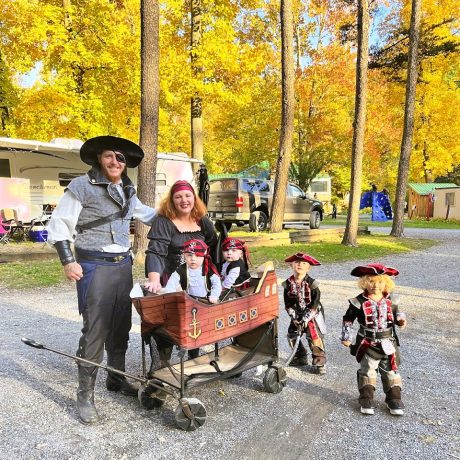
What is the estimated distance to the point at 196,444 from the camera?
3053mm

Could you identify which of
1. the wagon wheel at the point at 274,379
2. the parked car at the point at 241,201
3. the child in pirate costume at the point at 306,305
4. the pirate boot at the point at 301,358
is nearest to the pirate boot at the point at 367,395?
the wagon wheel at the point at 274,379

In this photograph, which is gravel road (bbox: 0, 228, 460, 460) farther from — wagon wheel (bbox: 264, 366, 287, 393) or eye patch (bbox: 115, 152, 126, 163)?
eye patch (bbox: 115, 152, 126, 163)

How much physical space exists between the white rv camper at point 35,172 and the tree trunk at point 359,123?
806 cm

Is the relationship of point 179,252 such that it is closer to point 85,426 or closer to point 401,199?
point 85,426

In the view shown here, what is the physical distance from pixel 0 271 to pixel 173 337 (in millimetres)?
7481

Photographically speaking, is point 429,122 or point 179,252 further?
point 429,122

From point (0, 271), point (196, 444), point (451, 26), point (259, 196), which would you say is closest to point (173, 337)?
point (196, 444)

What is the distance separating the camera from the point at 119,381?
3.93 meters

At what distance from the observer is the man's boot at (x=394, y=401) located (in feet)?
11.3

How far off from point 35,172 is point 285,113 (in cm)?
797

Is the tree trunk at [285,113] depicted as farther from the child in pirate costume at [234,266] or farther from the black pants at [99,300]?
the black pants at [99,300]

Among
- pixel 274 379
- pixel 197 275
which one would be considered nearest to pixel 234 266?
pixel 197 275

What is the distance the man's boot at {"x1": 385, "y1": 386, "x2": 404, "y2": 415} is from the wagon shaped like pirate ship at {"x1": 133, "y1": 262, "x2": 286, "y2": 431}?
0.85 metres

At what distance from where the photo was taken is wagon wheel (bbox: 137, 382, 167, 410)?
139 inches
